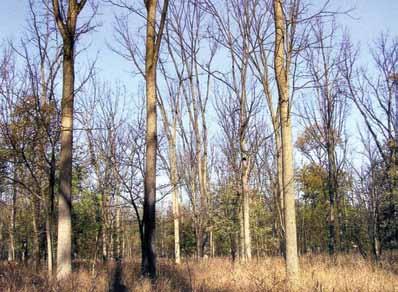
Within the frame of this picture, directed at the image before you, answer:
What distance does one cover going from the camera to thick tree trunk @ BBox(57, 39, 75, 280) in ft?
26.9

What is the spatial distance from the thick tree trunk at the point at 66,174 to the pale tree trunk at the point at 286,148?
13.3 feet

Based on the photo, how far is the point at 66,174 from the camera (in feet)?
28.4

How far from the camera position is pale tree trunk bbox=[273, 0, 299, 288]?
728 centimetres

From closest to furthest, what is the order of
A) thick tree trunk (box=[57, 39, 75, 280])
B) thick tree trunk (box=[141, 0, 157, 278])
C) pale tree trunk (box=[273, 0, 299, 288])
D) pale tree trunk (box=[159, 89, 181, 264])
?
pale tree trunk (box=[273, 0, 299, 288]), thick tree trunk (box=[57, 39, 75, 280]), thick tree trunk (box=[141, 0, 157, 278]), pale tree trunk (box=[159, 89, 181, 264])

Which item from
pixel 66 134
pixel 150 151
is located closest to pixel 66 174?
pixel 66 134

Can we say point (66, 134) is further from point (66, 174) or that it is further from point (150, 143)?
point (150, 143)

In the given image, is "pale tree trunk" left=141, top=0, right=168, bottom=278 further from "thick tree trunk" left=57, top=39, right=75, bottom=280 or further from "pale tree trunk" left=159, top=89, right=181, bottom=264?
"pale tree trunk" left=159, top=89, right=181, bottom=264

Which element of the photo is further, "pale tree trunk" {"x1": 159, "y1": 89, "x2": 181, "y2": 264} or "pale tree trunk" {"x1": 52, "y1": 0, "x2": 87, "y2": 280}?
"pale tree trunk" {"x1": 159, "y1": 89, "x2": 181, "y2": 264}

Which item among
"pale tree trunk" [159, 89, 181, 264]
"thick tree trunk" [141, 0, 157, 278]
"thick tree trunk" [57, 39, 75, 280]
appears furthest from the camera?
"pale tree trunk" [159, 89, 181, 264]

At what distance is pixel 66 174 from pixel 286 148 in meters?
4.48

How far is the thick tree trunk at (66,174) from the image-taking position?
8203 mm

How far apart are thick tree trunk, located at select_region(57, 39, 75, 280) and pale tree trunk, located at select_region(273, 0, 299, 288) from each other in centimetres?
406

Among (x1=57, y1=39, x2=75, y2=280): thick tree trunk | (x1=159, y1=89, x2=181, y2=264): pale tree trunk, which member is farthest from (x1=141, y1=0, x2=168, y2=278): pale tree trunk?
(x1=159, y1=89, x2=181, y2=264): pale tree trunk

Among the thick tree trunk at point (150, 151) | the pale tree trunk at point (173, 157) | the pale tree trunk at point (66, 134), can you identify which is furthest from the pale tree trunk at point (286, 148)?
the pale tree trunk at point (173, 157)
